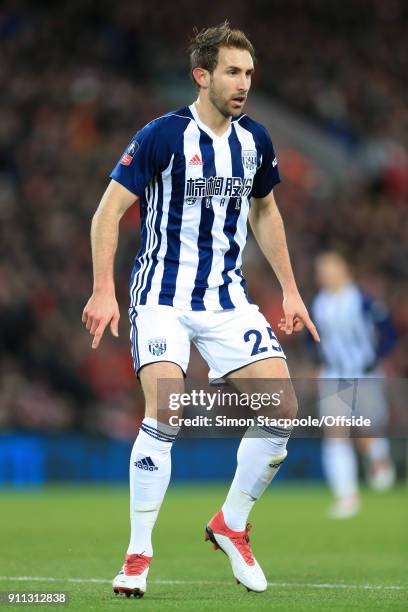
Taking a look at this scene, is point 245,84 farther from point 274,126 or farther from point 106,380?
point 274,126

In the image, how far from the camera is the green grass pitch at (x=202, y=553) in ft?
18.9

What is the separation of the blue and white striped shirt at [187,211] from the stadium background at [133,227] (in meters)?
1.95

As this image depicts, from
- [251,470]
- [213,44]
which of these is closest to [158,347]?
[251,470]

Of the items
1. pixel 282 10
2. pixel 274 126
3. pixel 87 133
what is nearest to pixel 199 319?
pixel 87 133

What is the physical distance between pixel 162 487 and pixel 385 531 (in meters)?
4.47

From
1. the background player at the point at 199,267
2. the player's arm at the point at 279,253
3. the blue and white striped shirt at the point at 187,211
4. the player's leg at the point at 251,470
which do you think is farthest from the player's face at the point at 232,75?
the player's leg at the point at 251,470

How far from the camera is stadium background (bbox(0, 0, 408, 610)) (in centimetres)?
1055

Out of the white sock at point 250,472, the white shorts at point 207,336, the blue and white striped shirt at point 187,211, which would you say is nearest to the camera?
the white shorts at point 207,336

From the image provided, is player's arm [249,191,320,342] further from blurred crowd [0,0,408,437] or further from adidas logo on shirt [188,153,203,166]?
blurred crowd [0,0,408,437]

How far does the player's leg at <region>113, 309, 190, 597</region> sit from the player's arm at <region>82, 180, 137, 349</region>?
0.21 m

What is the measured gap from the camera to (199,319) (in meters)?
5.99

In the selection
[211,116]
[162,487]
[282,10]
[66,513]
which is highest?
[282,10]

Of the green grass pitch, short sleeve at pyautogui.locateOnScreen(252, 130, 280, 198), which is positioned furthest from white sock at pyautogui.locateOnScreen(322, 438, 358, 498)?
short sleeve at pyautogui.locateOnScreen(252, 130, 280, 198)

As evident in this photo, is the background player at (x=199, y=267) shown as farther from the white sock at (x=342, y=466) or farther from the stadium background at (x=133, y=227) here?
the white sock at (x=342, y=466)
